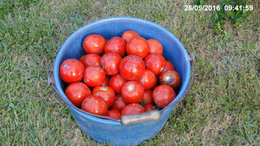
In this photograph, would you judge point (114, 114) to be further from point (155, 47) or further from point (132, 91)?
point (155, 47)

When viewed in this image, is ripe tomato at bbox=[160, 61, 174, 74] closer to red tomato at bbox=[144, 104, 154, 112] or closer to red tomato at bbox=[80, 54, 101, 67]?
red tomato at bbox=[144, 104, 154, 112]

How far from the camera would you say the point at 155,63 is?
7.04 ft

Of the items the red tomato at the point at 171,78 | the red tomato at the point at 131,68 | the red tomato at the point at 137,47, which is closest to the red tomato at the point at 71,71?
the red tomato at the point at 131,68

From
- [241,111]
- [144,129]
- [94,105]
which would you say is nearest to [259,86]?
[241,111]

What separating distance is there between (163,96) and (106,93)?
1.49 ft

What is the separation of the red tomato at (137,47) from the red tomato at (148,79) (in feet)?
0.55

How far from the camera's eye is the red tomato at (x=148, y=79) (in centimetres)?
212

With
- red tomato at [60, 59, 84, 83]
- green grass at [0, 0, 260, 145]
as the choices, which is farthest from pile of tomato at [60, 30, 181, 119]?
green grass at [0, 0, 260, 145]

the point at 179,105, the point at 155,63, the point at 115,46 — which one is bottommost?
the point at 179,105

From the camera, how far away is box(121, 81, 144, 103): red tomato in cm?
197

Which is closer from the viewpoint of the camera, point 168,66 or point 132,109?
point 132,109

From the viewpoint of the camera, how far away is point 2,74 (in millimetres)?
2562

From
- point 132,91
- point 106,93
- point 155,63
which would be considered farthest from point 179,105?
point 106,93

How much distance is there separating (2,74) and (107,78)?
1152 mm
